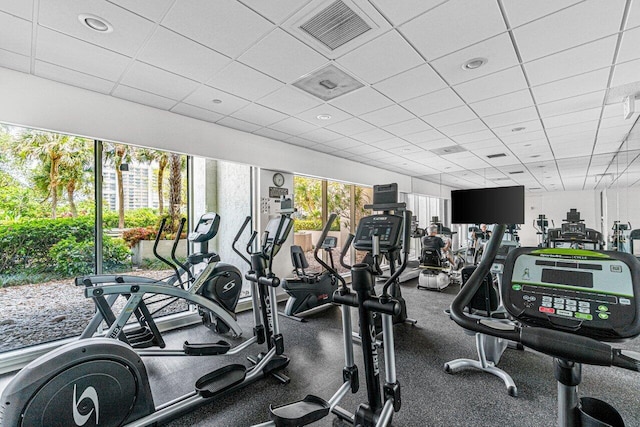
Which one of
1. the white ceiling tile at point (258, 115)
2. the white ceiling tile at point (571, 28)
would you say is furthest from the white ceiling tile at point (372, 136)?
the white ceiling tile at point (571, 28)

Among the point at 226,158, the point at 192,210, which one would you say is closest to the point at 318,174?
the point at 226,158

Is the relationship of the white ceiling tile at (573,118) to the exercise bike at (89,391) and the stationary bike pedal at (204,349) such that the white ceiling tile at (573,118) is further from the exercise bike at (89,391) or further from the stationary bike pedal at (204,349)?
the exercise bike at (89,391)

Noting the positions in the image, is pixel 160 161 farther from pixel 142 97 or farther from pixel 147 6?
pixel 147 6

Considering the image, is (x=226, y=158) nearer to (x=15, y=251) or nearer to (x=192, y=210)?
(x=192, y=210)

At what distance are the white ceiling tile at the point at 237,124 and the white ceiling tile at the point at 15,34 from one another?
2.06 m

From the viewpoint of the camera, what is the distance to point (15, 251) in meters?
3.12

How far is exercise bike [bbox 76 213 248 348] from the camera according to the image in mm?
2408

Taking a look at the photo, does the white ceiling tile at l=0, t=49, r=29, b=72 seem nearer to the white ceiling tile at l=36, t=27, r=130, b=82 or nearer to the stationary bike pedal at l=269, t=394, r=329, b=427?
the white ceiling tile at l=36, t=27, r=130, b=82

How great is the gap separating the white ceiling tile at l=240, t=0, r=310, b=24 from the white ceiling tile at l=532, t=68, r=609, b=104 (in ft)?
9.27

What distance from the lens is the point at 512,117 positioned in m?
4.15

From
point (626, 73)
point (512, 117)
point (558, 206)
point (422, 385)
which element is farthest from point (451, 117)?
point (558, 206)

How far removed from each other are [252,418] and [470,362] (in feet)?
6.76

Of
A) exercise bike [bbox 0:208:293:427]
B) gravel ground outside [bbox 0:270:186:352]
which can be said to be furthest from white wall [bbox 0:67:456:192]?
exercise bike [bbox 0:208:293:427]

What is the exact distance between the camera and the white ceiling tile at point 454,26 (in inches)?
79.7
